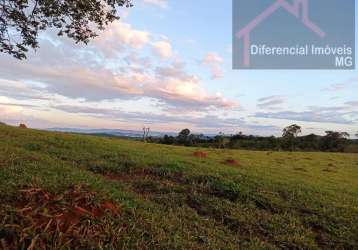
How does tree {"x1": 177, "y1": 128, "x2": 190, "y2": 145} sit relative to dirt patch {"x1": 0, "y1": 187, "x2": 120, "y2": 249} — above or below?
above

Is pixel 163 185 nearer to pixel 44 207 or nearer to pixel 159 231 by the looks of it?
pixel 159 231

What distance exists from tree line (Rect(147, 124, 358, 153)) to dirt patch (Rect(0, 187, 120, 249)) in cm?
6250

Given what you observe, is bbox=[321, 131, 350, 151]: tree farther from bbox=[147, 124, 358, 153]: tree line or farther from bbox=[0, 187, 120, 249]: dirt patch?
bbox=[0, 187, 120, 249]: dirt patch

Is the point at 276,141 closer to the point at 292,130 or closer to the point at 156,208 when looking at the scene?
the point at 292,130

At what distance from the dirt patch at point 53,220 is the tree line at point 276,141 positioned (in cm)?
6250

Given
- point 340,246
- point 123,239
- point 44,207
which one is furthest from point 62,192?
point 340,246

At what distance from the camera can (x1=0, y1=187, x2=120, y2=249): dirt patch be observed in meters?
8.17

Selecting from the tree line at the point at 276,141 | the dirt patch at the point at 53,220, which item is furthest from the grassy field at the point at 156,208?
the tree line at the point at 276,141

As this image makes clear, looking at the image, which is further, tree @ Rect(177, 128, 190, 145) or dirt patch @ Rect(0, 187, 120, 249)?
tree @ Rect(177, 128, 190, 145)

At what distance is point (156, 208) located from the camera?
12570mm

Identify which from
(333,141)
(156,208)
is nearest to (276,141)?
(333,141)

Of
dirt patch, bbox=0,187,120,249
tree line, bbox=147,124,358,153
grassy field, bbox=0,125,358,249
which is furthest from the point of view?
tree line, bbox=147,124,358,153

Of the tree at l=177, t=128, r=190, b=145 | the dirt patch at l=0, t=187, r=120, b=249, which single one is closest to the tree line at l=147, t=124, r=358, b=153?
the tree at l=177, t=128, r=190, b=145

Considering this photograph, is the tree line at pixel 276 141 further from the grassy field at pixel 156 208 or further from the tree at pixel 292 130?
the grassy field at pixel 156 208
